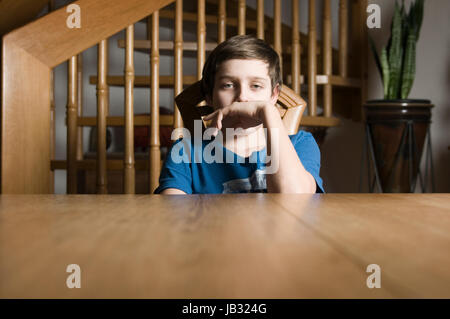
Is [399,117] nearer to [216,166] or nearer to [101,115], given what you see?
[216,166]

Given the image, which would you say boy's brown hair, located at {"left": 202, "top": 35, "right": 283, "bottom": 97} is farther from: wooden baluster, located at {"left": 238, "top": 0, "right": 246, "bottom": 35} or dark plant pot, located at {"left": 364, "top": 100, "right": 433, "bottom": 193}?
dark plant pot, located at {"left": 364, "top": 100, "right": 433, "bottom": 193}

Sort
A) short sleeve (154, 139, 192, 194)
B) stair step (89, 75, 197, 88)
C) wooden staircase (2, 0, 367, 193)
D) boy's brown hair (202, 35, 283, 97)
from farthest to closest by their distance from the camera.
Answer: stair step (89, 75, 197, 88) → boy's brown hair (202, 35, 283, 97) → short sleeve (154, 139, 192, 194) → wooden staircase (2, 0, 367, 193)

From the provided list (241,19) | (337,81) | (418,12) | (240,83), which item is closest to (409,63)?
(418,12)

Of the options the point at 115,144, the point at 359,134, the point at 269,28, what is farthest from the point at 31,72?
the point at 115,144

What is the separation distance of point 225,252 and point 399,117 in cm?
207

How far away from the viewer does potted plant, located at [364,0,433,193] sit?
82.6 inches

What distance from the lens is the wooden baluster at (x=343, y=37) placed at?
243cm

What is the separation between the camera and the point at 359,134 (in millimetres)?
2654

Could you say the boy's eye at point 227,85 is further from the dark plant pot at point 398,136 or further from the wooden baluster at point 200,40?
the dark plant pot at point 398,136

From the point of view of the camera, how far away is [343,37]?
2.46 meters

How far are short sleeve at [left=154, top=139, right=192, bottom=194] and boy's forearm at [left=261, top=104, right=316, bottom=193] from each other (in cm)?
27

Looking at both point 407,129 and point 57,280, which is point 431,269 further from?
point 407,129

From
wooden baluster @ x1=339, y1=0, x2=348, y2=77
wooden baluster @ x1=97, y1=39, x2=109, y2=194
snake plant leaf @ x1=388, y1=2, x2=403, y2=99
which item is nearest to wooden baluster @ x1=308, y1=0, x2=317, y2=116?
wooden baluster @ x1=339, y1=0, x2=348, y2=77
